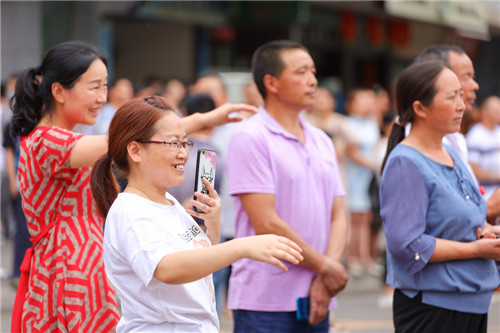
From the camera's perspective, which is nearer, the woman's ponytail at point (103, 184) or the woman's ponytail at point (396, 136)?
the woman's ponytail at point (103, 184)

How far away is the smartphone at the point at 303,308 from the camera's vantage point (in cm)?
411

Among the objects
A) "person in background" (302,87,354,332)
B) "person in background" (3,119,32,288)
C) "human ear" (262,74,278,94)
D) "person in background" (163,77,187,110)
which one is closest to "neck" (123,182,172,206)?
"human ear" (262,74,278,94)

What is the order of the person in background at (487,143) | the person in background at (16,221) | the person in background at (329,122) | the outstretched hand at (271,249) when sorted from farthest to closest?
the person in background at (329,122) < the person in background at (487,143) < the person in background at (16,221) < the outstretched hand at (271,249)

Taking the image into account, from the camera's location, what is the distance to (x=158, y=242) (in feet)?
8.95

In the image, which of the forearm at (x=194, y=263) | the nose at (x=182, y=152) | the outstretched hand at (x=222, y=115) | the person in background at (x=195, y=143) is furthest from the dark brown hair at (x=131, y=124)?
the person in background at (x=195, y=143)

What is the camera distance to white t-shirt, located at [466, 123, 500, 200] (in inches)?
355

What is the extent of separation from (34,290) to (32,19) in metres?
10.4

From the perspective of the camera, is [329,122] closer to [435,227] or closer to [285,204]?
[285,204]

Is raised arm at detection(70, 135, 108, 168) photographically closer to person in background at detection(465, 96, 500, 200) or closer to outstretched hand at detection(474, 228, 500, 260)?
outstretched hand at detection(474, 228, 500, 260)

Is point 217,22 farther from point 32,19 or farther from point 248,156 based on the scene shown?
point 248,156

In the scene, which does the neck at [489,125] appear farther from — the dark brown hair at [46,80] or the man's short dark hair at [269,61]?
the dark brown hair at [46,80]

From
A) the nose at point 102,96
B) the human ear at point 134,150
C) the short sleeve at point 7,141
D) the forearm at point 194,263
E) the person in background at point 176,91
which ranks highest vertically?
the nose at point 102,96

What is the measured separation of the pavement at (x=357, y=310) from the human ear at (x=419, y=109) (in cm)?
381

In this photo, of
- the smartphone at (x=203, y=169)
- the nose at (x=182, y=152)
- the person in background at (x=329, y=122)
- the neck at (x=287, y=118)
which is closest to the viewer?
the nose at (x=182, y=152)
